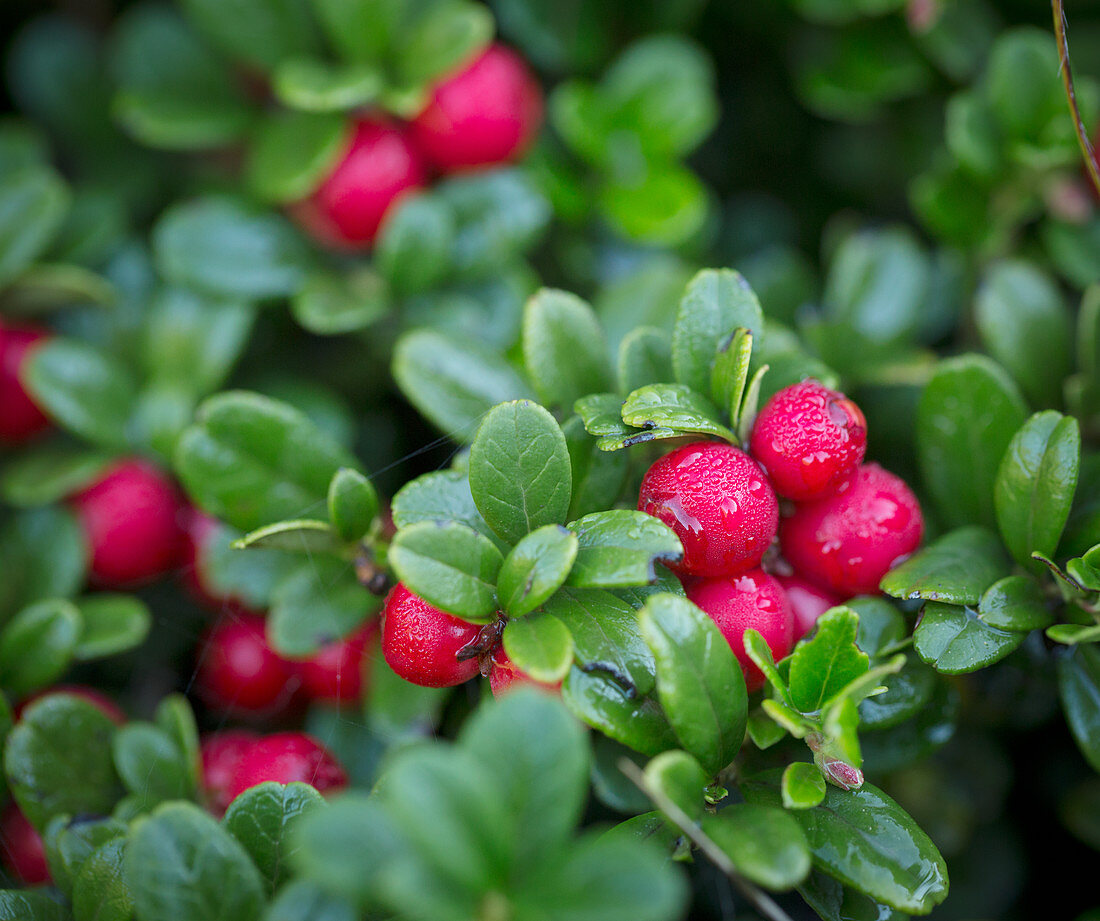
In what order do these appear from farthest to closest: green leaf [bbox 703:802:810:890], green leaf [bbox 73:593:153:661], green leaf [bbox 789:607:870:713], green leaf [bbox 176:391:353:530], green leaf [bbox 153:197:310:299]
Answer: green leaf [bbox 153:197:310:299]
green leaf [bbox 73:593:153:661]
green leaf [bbox 176:391:353:530]
green leaf [bbox 789:607:870:713]
green leaf [bbox 703:802:810:890]

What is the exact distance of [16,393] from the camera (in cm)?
149

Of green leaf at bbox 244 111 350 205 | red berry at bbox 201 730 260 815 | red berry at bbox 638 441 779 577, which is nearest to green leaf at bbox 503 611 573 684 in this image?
red berry at bbox 638 441 779 577

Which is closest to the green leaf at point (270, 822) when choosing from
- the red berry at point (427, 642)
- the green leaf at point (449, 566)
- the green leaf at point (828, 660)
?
the red berry at point (427, 642)

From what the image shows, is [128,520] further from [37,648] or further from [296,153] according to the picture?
[296,153]

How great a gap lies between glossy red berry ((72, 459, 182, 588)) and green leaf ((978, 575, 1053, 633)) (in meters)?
1.23

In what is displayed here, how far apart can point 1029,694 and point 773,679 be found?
0.62 m

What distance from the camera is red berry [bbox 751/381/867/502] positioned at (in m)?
0.89

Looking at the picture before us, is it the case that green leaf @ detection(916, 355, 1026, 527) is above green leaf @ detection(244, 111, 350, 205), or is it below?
below

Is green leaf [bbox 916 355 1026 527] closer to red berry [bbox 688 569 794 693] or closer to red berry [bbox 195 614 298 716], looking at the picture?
red berry [bbox 688 569 794 693]

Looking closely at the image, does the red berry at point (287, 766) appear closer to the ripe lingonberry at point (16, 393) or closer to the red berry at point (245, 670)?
the red berry at point (245, 670)

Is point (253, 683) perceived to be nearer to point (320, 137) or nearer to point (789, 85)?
point (320, 137)

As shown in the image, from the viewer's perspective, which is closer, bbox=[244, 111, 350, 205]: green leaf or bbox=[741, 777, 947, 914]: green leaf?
bbox=[741, 777, 947, 914]: green leaf

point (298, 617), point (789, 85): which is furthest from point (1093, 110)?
point (298, 617)

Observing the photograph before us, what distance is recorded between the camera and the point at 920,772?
1.43m
